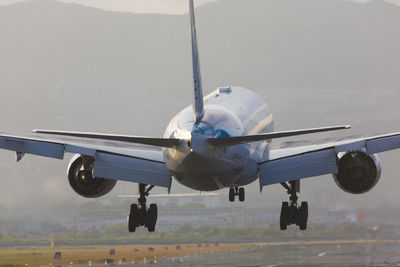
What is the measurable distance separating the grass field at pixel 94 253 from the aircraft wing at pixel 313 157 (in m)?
21.4

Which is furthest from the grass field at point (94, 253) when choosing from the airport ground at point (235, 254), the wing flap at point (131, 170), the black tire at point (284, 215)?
the wing flap at point (131, 170)

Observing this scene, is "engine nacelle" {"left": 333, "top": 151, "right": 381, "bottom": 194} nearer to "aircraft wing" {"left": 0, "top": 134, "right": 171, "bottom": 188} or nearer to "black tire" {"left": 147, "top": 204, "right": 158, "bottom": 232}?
"aircraft wing" {"left": 0, "top": 134, "right": 171, "bottom": 188}

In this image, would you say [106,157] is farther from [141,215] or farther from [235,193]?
[235,193]

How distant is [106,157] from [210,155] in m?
5.99

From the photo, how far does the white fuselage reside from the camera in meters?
36.0

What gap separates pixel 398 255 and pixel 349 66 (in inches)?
4191

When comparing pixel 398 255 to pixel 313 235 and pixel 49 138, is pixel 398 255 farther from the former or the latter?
pixel 49 138

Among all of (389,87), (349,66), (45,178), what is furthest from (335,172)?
(349,66)

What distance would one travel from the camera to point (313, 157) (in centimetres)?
4153

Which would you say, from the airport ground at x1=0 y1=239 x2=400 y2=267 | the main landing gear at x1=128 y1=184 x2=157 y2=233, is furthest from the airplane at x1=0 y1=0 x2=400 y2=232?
the airport ground at x1=0 y1=239 x2=400 y2=267

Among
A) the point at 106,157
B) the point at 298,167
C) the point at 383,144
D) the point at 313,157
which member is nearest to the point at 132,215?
the point at 106,157

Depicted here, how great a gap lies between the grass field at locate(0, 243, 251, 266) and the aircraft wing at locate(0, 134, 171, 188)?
1892 cm

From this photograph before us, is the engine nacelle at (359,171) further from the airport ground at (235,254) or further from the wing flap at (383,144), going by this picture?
the airport ground at (235,254)

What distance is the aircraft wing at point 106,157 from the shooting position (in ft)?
133
